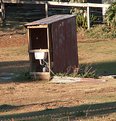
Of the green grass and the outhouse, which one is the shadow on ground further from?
the green grass

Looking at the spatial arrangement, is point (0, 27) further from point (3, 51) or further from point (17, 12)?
point (3, 51)

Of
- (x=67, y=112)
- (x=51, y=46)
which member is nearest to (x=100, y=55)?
(x=51, y=46)

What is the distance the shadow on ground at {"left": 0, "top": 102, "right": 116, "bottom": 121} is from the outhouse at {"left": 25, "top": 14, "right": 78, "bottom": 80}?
666 centimetres

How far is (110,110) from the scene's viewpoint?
1107 centimetres

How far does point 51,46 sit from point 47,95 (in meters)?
4.26

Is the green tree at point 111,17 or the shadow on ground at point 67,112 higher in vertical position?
the green tree at point 111,17

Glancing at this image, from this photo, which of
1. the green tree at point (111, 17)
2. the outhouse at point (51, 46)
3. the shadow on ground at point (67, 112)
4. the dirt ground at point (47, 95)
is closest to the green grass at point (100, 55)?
the outhouse at point (51, 46)

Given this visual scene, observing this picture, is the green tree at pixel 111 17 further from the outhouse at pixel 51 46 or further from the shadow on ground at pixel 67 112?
the shadow on ground at pixel 67 112

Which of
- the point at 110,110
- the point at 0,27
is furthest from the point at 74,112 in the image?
the point at 0,27

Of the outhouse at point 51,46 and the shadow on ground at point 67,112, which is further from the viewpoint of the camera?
the outhouse at point 51,46

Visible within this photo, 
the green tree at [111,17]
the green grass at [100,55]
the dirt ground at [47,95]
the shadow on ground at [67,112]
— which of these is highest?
the green tree at [111,17]

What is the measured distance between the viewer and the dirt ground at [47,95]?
41.7 feet

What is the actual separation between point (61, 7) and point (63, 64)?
1630cm

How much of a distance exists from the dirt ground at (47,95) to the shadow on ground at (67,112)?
1.79ft
